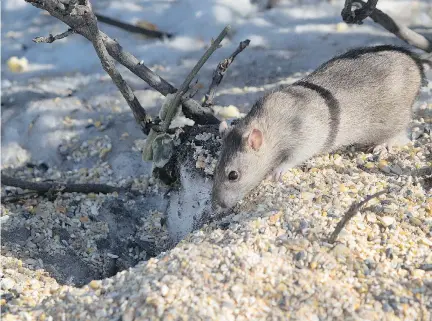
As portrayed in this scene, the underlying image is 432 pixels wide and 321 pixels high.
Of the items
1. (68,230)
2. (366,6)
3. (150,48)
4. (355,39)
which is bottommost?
(68,230)

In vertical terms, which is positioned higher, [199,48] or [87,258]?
[199,48]

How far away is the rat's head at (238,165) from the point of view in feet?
11.6

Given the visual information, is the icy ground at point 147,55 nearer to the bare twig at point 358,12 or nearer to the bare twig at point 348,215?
the bare twig at point 358,12

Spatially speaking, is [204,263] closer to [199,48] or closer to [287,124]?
[287,124]

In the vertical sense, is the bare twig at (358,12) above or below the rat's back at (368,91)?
above

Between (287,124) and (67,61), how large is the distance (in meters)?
2.55

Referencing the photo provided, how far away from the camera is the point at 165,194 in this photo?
4.09 meters

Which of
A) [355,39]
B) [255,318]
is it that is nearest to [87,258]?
[255,318]

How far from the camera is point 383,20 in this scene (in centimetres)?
459

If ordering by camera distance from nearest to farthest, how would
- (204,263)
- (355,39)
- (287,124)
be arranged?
(204,263) → (287,124) → (355,39)

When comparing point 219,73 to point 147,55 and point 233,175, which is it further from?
point 147,55

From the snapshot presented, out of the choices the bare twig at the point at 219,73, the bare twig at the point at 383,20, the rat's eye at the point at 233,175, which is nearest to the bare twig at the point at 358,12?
the bare twig at the point at 383,20

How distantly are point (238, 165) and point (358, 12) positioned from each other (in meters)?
1.43

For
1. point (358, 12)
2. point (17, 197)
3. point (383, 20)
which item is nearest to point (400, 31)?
point (383, 20)
